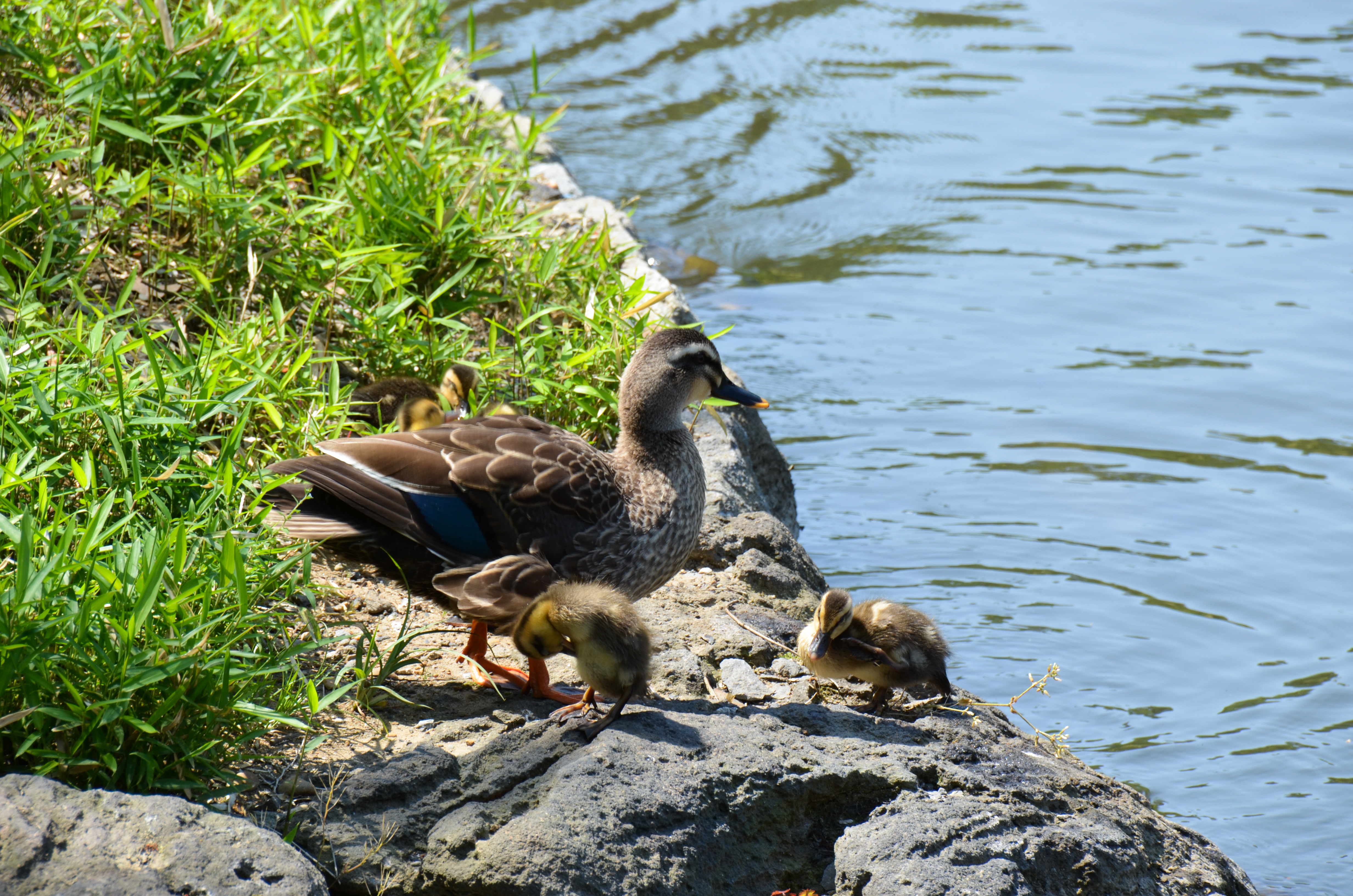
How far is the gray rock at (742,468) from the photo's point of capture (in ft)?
18.2

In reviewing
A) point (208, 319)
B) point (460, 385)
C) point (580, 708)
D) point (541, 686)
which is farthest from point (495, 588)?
point (208, 319)

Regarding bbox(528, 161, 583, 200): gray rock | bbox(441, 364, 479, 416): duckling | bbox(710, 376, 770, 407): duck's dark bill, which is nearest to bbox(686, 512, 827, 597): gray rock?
bbox(710, 376, 770, 407): duck's dark bill

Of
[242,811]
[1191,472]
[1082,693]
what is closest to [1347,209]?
[1191,472]

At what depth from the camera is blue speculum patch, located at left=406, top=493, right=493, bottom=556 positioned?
391 cm

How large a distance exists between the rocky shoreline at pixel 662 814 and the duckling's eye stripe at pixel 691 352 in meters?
1.03

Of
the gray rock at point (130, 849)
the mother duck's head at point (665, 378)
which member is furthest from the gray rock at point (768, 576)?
the gray rock at point (130, 849)

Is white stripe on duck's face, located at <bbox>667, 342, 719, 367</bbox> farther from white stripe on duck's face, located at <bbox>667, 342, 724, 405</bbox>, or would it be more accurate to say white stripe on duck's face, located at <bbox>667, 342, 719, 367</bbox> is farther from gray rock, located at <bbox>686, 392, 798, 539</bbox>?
gray rock, located at <bbox>686, 392, 798, 539</bbox>

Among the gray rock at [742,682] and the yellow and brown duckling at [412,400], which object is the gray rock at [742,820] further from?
the yellow and brown duckling at [412,400]

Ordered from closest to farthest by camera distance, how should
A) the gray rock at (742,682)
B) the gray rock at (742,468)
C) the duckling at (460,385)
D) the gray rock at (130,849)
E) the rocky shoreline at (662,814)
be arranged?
the gray rock at (130,849), the rocky shoreline at (662,814), the gray rock at (742,682), the duckling at (460,385), the gray rock at (742,468)

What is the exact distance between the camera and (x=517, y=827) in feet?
9.96

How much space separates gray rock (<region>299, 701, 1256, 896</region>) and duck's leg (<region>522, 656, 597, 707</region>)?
33 cm

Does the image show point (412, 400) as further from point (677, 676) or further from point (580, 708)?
point (580, 708)

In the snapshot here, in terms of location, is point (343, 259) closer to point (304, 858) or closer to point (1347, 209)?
point (304, 858)

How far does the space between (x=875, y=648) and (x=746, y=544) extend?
118cm
